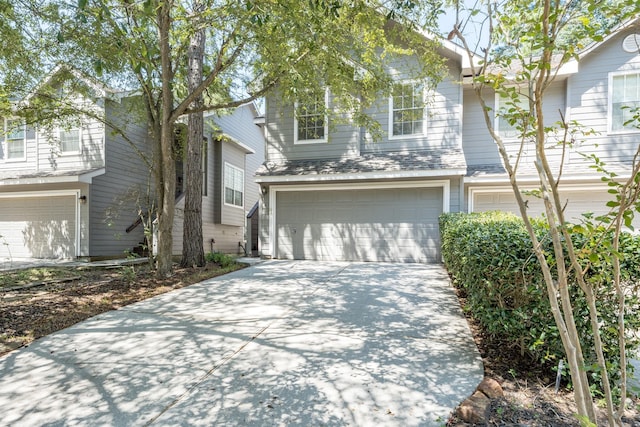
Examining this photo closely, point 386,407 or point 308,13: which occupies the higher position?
point 308,13

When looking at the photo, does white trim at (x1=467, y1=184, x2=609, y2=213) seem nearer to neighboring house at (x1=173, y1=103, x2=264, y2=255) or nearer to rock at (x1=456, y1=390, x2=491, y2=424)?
neighboring house at (x1=173, y1=103, x2=264, y2=255)

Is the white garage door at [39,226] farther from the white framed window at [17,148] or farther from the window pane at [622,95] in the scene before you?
the window pane at [622,95]

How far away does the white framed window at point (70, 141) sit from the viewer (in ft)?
36.5

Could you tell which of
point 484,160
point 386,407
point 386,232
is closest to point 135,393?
point 386,407

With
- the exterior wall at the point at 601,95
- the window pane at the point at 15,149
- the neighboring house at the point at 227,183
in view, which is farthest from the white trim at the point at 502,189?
the window pane at the point at 15,149

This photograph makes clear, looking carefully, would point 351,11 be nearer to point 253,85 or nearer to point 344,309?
point 253,85

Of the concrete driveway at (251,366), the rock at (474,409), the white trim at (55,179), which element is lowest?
the concrete driveway at (251,366)

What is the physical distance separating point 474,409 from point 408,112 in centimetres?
843

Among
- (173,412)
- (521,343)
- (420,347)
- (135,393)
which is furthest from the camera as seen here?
(420,347)

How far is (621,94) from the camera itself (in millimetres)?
8930

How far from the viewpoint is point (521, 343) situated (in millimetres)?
2957

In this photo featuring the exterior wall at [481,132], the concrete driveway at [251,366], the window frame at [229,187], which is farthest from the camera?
the window frame at [229,187]

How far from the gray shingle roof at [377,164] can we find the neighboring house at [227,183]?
3.20 metres

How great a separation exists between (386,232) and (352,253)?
1.15 meters
